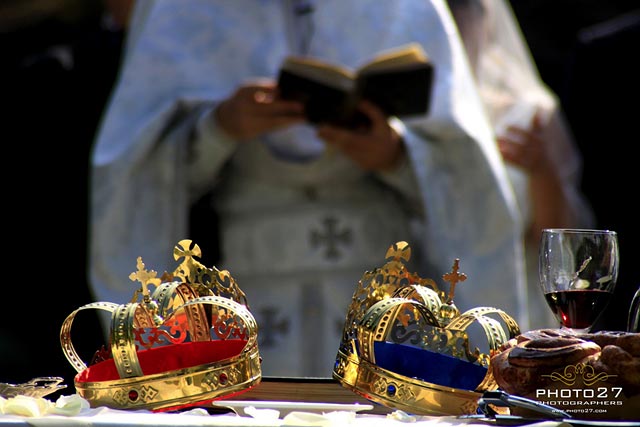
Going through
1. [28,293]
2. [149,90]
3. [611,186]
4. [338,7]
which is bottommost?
[28,293]

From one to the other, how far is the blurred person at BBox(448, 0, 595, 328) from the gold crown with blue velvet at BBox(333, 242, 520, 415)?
2.59 m

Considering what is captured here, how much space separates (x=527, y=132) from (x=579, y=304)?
9.00ft

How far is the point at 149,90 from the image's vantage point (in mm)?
3992

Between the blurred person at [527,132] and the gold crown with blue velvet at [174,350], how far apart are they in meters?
2.57

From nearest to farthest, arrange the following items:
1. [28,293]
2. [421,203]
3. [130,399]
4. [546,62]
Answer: [130,399] < [421,203] < [28,293] < [546,62]

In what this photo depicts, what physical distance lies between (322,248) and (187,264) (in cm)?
220

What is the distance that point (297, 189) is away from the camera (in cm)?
394

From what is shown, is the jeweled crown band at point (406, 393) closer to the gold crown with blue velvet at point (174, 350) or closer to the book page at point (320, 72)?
the gold crown with blue velvet at point (174, 350)

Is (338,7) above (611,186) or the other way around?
above

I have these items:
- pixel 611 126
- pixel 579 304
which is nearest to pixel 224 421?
pixel 579 304

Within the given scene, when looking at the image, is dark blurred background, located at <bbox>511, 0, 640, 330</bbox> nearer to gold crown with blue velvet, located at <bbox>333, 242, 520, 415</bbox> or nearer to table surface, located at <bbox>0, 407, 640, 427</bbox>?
gold crown with blue velvet, located at <bbox>333, 242, 520, 415</bbox>

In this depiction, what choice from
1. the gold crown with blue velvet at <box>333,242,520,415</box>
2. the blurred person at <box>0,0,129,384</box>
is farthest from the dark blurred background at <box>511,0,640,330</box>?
the gold crown with blue velvet at <box>333,242,520,415</box>

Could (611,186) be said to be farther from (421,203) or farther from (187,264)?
(187,264)

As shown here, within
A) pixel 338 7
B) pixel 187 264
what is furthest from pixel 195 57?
pixel 187 264
